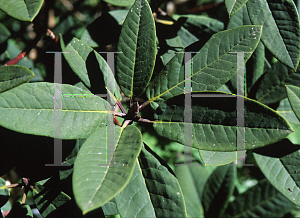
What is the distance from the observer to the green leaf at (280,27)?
871 mm

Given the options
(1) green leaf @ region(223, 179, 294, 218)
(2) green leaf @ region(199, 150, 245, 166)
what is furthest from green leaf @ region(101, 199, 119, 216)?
(1) green leaf @ region(223, 179, 294, 218)

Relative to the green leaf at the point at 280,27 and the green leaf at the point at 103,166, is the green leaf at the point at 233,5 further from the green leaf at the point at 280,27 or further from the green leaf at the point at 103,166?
the green leaf at the point at 103,166

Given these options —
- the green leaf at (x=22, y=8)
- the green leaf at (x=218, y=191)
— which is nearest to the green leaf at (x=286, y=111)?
the green leaf at (x=218, y=191)

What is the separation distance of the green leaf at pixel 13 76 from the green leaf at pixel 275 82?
96 centimetres

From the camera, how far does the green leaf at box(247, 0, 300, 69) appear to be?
87cm

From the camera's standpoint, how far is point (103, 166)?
61cm

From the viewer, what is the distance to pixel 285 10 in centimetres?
91

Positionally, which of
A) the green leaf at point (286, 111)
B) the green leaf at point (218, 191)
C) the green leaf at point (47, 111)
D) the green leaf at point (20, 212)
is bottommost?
the green leaf at point (218, 191)

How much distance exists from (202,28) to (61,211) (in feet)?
3.70

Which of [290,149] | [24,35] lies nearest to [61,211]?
[290,149]

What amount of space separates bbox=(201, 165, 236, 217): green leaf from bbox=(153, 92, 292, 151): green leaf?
833 millimetres

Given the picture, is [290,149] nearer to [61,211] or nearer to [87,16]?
[61,211]

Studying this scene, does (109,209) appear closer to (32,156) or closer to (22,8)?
(32,156)

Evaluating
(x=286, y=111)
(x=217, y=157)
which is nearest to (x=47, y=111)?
(x=217, y=157)
